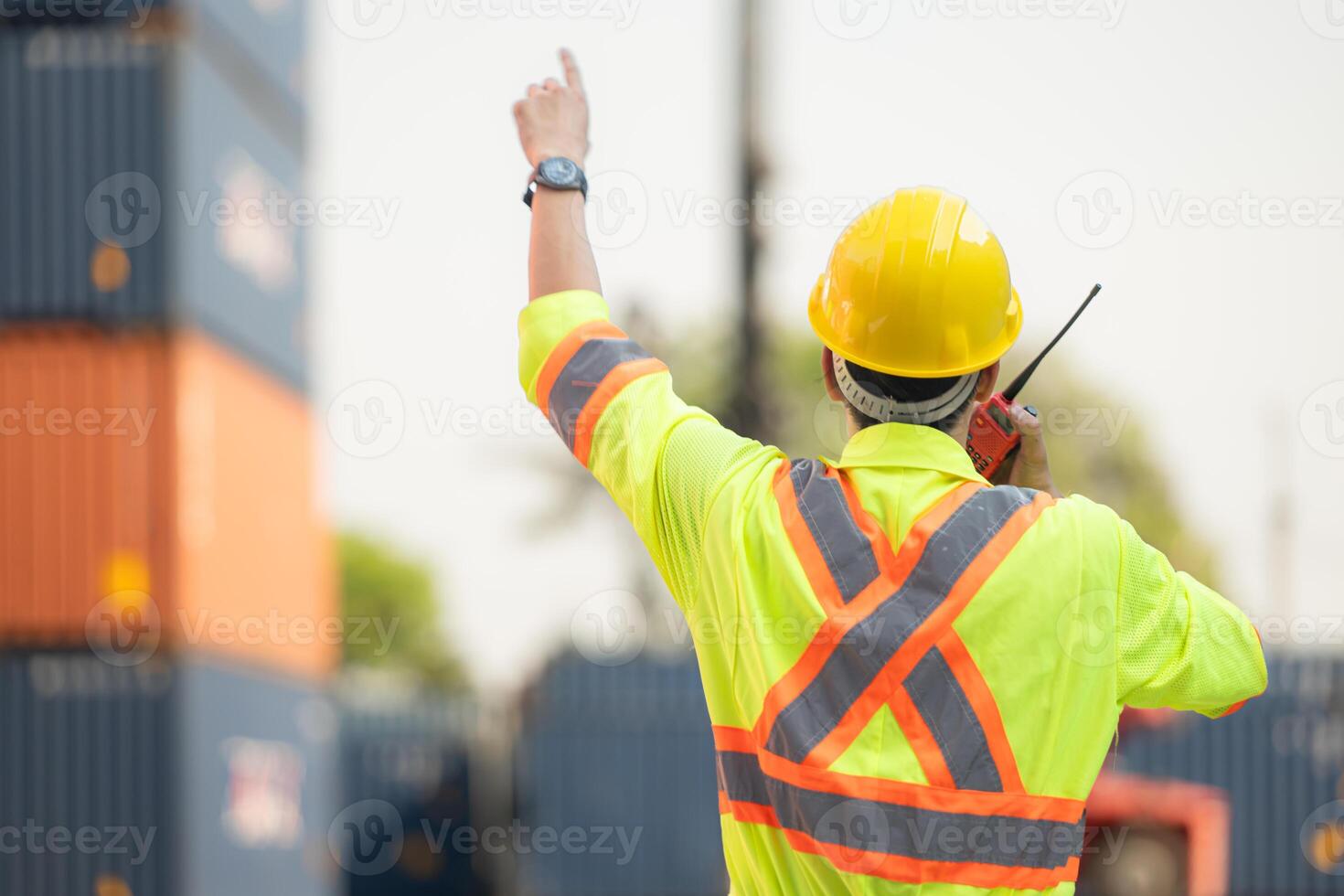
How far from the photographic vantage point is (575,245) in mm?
2324

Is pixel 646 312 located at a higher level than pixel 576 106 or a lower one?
higher

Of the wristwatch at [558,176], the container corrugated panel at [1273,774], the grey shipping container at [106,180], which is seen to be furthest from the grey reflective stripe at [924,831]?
the container corrugated panel at [1273,774]

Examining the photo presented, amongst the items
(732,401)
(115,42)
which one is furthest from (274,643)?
Answer: (732,401)

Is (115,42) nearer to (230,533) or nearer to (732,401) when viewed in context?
(230,533)

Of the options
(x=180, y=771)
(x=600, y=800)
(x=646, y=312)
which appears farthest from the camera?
(x=646, y=312)

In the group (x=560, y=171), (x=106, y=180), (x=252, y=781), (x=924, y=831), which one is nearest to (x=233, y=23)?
(x=106, y=180)

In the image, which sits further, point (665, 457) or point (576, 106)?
point (576, 106)

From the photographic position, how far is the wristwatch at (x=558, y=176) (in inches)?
93.2

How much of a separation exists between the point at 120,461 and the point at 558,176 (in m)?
11.0

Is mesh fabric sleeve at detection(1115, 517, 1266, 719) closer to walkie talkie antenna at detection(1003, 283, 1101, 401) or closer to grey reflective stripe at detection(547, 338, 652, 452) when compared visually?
walkie talkie antenna at detection(1003, 283, 1101, 401)

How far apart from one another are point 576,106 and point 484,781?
843 inches

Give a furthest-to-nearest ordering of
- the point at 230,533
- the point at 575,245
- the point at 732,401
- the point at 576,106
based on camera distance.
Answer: the point at 230,533 → the point at 732,401 → the point at 576,106 → the point at 575,245

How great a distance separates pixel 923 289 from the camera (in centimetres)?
217

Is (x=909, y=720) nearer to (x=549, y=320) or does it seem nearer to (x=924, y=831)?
(x=924, y=831)
